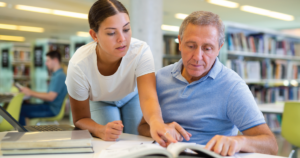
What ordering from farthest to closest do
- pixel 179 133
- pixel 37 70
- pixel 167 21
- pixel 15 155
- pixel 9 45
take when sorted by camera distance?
pixel 167 21
pixel 9 45
pixel 37 70
pixel 179 133
pixel 15 155

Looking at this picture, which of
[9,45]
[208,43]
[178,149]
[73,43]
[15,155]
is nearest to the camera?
[178,149]

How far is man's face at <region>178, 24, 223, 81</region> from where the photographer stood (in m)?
1.16

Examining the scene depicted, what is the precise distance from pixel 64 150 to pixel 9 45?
7570 mm

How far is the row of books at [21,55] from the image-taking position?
7219mm

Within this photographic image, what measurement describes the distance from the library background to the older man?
1.80 m

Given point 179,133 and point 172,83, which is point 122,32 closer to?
point 172,83

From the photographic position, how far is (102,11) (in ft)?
3.92

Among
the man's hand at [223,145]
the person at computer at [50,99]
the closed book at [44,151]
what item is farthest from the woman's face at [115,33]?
the person at computer at [50,99]

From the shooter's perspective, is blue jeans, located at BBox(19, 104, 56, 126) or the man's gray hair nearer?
the man's gray hair

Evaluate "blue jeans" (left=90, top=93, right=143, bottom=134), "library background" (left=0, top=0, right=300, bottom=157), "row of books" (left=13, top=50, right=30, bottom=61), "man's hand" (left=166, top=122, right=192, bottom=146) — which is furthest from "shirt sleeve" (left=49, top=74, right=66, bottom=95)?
"row of books" (left=13, top=50, right=30, bottom=61)

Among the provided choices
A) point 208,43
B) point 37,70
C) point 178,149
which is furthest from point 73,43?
point 178,149

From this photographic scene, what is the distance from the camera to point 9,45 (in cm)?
736

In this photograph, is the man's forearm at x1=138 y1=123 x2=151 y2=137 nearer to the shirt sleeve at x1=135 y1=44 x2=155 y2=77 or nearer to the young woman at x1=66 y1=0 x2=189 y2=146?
the young woman at x1=66 y1=0 x2=189 y2=146

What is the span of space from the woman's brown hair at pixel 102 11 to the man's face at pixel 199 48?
13.5 inches
